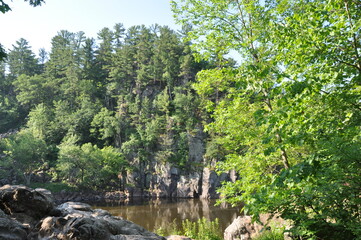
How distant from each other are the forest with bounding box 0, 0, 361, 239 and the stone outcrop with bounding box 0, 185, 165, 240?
3.50 meters

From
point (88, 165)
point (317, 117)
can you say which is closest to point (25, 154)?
point (88, 165)

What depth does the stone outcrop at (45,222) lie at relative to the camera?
19.9ft

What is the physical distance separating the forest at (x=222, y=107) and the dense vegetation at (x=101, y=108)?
0.25 m

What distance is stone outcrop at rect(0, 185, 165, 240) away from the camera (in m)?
6.07

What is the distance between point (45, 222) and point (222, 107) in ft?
20.1

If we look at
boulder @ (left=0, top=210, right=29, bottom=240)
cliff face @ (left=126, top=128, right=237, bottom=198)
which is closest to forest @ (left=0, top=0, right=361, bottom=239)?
cliff face @ (left=126, top=128, right=237, bottom=198)

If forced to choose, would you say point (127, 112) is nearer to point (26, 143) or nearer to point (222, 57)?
point (26, 143)

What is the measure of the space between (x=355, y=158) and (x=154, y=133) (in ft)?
128

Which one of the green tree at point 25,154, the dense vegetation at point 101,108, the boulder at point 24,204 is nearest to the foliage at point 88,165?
the dense vegetation at point 101,108

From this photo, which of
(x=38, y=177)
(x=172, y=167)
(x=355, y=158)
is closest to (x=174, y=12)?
(x=355, y=158)

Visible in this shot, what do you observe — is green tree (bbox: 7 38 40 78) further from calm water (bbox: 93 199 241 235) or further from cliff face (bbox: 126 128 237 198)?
calm water (bbox: 93 199 241 235)

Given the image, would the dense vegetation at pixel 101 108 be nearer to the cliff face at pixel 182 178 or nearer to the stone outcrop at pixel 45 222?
the cliff face at pixel 182 178

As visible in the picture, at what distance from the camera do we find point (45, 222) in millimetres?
6906

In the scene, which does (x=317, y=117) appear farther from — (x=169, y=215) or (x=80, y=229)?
(x=169, y=215)
